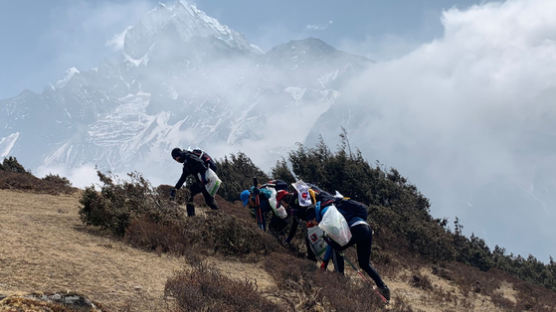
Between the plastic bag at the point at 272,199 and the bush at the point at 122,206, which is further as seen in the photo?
the plastic bag at the point at 272,199

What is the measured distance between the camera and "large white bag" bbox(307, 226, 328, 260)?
24.8ft

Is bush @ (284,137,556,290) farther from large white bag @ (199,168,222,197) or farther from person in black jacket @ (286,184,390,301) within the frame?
person in black jacket @ (286,184,390,301)

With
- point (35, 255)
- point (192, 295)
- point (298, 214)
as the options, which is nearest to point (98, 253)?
point (35, 255)

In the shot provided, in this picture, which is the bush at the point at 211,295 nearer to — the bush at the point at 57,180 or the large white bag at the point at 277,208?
the large white bag at the point at 277,208

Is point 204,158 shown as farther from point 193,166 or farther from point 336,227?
point 336,227

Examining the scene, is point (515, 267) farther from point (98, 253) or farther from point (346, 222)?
point (98, 253)

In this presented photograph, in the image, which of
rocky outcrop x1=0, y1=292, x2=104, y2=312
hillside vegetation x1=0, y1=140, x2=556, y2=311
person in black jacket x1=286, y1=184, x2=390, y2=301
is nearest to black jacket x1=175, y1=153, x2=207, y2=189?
hillside vegetation x1=0, y1=140, x2=556, y2=311

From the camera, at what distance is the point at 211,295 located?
4895 millimetres

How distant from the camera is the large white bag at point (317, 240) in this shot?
757 cm

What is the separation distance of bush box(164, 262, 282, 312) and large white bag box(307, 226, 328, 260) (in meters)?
2.43

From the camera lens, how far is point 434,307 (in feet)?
25.9

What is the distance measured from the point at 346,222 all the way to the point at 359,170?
29.6 ft

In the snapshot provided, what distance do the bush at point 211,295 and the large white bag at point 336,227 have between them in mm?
1658

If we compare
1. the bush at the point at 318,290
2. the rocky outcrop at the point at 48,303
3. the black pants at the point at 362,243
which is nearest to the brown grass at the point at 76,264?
the rocky outcrop at the point at 48,303
